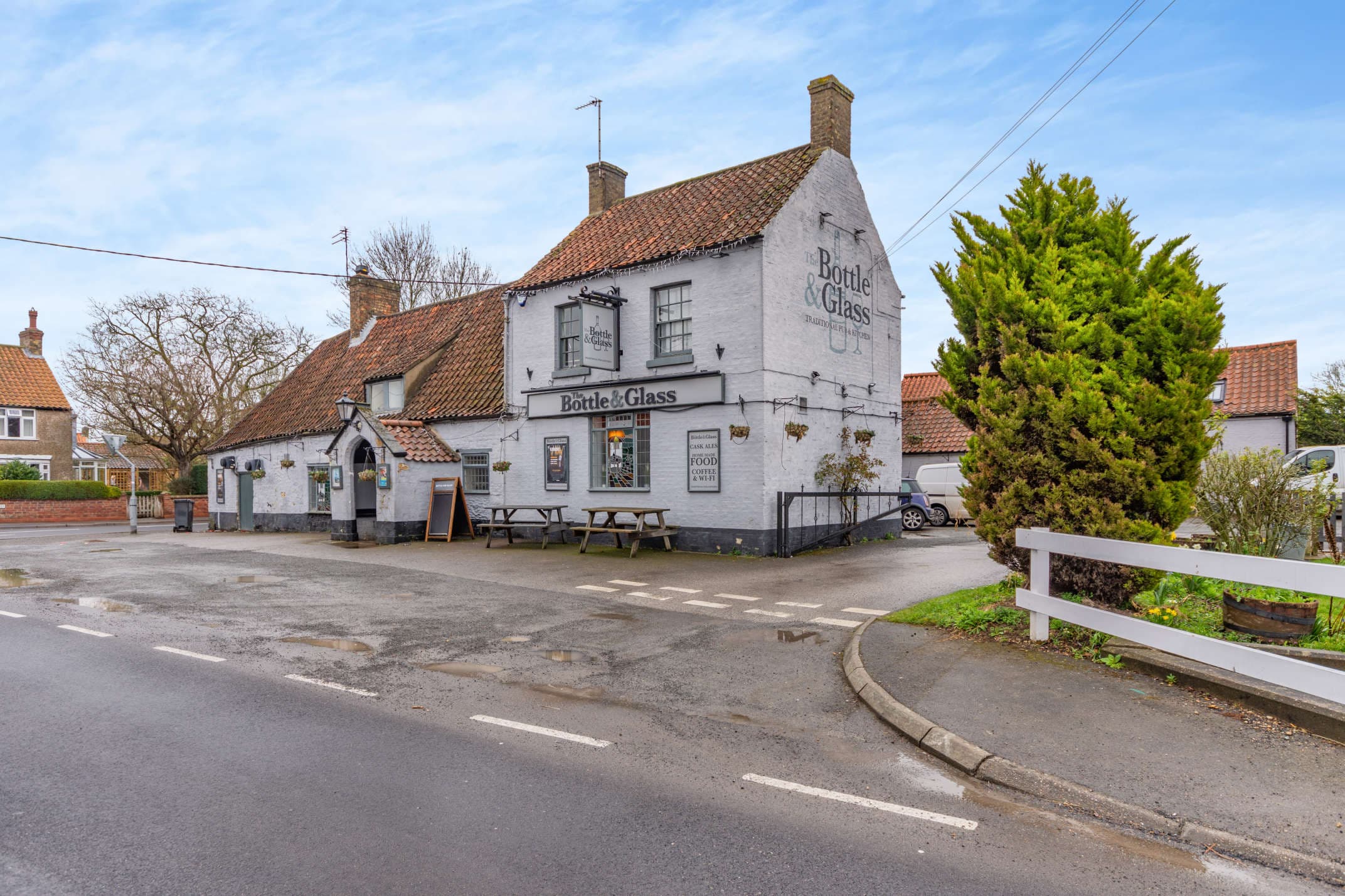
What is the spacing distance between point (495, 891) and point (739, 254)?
589 inches

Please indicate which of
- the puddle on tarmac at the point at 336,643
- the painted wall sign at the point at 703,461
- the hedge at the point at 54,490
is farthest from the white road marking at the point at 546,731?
the hedge at the point at 54,490

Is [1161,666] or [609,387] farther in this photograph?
[609,387]

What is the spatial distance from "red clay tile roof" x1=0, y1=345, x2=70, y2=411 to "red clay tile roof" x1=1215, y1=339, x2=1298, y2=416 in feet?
192

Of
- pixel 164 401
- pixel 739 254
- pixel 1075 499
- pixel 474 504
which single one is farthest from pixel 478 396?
pixel 164 401

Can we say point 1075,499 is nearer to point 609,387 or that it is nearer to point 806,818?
point 806,818

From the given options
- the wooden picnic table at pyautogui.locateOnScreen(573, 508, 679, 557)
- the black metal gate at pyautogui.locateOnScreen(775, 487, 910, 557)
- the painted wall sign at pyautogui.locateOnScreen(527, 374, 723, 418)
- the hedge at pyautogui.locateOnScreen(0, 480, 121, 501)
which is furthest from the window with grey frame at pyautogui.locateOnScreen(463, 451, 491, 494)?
the hedge at pyautogui.locateOnScreen(0, 480, 121, 501)

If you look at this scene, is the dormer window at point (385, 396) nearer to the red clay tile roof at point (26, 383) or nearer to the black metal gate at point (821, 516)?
the black metal gate at point (821, 516)

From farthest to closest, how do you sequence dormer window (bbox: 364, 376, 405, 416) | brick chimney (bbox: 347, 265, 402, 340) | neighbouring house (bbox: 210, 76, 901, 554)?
brick chimney (bbox: 347, 265, 402, 340) < dormer window (bbox: 364, 376, 405, 416) < neighbouring house (bbox: 210, 76, 901, 554)

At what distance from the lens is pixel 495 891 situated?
3.56 m

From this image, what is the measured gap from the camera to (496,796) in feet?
15.1

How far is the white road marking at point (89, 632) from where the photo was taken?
29.9ft

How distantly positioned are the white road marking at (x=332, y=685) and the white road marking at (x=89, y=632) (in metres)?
3.46

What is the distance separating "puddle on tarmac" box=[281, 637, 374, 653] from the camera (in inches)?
332

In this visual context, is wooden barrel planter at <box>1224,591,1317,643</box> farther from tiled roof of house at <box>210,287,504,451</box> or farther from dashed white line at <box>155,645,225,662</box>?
tiled roof of house at <box>210,287,504,451</box>
